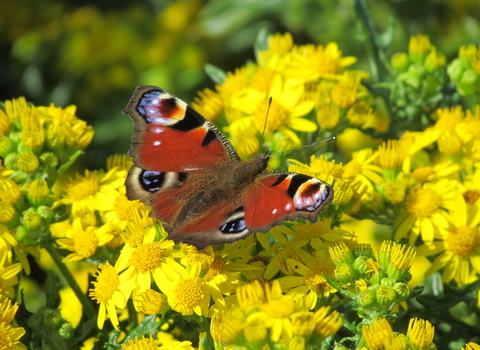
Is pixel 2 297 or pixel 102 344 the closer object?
pixel 2 297

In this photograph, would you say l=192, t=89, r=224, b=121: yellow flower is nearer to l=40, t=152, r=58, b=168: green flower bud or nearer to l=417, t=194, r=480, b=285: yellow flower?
l=40, t=152, r=58, b=168: green flower bud

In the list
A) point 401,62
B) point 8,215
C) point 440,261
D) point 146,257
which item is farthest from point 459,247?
point 8,215

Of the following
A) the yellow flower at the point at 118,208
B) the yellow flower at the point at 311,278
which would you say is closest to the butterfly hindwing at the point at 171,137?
the yellow flower at the point at 118,208

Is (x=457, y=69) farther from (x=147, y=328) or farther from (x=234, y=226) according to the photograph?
(x=147, y=328)

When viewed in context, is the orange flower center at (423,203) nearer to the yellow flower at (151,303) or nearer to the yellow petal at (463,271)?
the yellow petal at (463,271)

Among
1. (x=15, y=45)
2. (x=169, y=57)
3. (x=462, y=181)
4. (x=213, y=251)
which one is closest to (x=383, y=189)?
(x=462, y=181)

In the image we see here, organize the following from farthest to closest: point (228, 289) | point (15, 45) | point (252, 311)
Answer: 1. point (15, 45)
2. point (228, 289)
3. point (252, 311)

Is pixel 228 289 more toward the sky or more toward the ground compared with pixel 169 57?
more toward the sky

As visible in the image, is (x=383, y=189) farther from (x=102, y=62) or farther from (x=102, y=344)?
(x=102, y=62)
